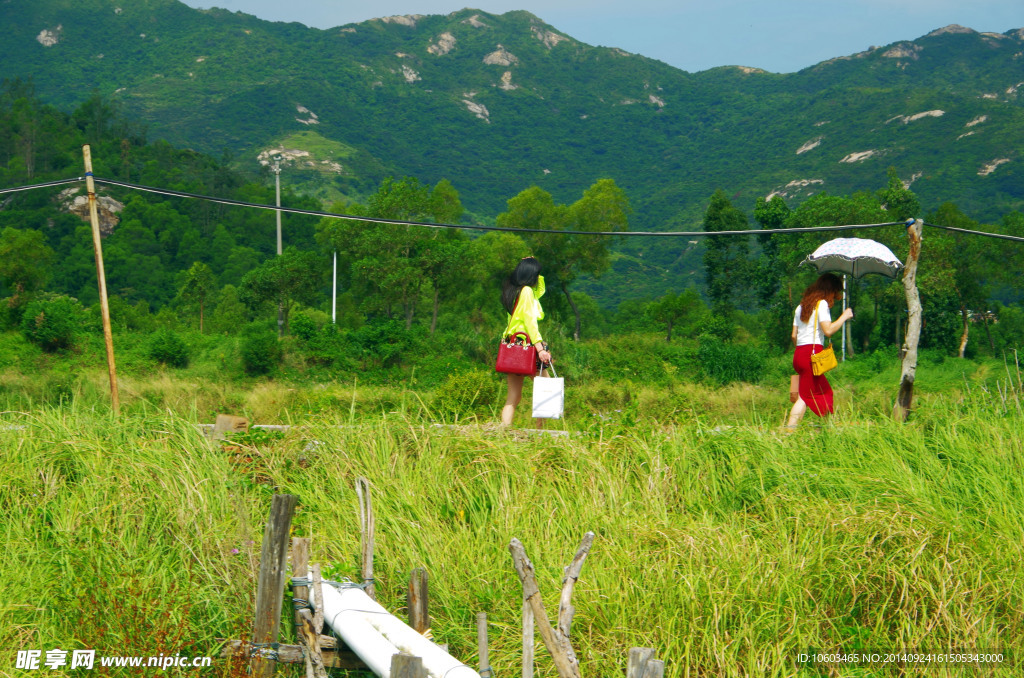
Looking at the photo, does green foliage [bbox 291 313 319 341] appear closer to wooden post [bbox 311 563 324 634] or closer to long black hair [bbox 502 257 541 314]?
long black hair [bbox 502 257 541 314]

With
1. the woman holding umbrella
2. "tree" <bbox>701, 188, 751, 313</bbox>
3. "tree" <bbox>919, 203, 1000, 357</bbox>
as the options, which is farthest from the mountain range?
the woman holding umbrella

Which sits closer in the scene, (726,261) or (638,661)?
(638,661)

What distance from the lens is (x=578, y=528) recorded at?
580 centimetres

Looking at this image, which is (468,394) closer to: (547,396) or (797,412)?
(547,396)

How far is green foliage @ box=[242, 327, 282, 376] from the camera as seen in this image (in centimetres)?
2122

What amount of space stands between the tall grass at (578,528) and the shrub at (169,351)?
16.6 meters

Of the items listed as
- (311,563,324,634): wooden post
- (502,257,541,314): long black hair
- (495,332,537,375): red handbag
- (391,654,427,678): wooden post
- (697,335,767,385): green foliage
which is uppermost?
(502,257,541,314): long black hair

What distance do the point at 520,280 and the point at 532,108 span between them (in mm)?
161775

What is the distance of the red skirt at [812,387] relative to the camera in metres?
7.54

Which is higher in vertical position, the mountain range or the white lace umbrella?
the mountain range

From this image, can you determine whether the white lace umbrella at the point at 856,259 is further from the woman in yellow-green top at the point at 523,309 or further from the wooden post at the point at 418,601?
the wooden post at the point at 418,601

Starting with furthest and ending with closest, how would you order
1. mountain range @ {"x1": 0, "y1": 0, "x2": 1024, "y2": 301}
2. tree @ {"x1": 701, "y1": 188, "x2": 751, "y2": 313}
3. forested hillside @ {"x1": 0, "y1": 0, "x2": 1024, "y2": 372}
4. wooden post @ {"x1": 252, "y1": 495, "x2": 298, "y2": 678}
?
1. mountain range @ {"x1": 0, "y1": 0, "x2": 1024, "y2": 301}
2. tree @ {"x1": 701, "y1": 188, "x2": 751, "y2": 313}
3. forested hillside @ {"x1": 0, "y1": 0, "x2": 1024, "y2": 372}
4. wooden post @ {"x1": 252, "y1": 495, "x2": 298, "y2": 678}

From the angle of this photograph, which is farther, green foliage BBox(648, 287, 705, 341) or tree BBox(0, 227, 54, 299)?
green foliage BBox(648, 287, 705, 341)

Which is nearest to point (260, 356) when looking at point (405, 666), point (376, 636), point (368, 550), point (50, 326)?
point (50, 326)
